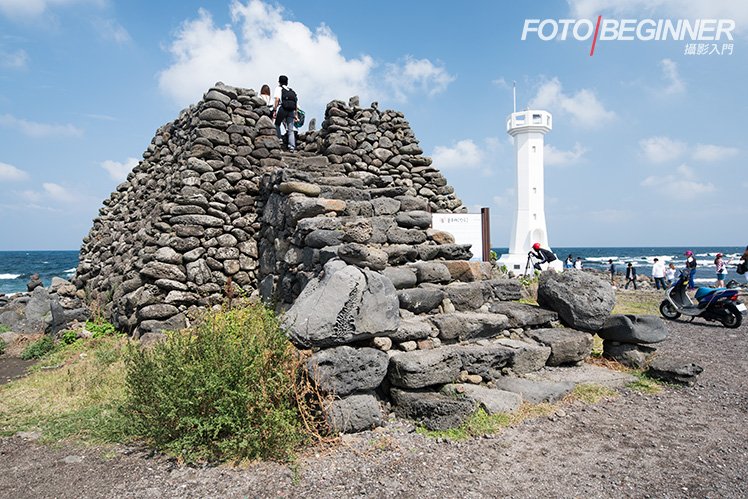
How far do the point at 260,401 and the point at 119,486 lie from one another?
45.5 inches

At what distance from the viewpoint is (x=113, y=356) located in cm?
662

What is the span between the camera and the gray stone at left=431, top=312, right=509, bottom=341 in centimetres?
541

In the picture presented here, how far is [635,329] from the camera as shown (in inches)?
247

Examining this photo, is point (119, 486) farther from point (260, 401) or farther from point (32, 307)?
point (32, 307)

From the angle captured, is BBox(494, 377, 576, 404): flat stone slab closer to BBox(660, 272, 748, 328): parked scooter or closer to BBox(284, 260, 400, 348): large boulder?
BBox(284, 260, 400, 348): large boulder

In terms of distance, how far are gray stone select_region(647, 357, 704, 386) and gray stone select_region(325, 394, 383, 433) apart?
13.4 feet

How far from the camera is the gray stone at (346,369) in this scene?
13.4 ft

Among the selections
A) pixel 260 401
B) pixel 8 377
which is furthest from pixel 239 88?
pixel 260 401

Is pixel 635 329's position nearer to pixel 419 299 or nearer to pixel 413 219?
pixel 419 299

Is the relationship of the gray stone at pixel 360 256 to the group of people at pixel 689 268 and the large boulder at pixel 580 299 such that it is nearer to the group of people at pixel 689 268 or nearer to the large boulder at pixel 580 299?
the large boulder at pixel 580 299

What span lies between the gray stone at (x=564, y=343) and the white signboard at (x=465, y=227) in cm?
427

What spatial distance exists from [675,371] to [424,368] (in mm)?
3643

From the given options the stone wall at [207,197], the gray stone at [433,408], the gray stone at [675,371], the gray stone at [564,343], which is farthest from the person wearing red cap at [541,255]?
the gray stone at [433,408]

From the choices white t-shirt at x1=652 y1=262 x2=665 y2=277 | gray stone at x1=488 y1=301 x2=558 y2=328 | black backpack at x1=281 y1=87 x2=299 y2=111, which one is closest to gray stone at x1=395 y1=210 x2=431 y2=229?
gray stone at x1=488 y1=301 x2=558 y2=328
